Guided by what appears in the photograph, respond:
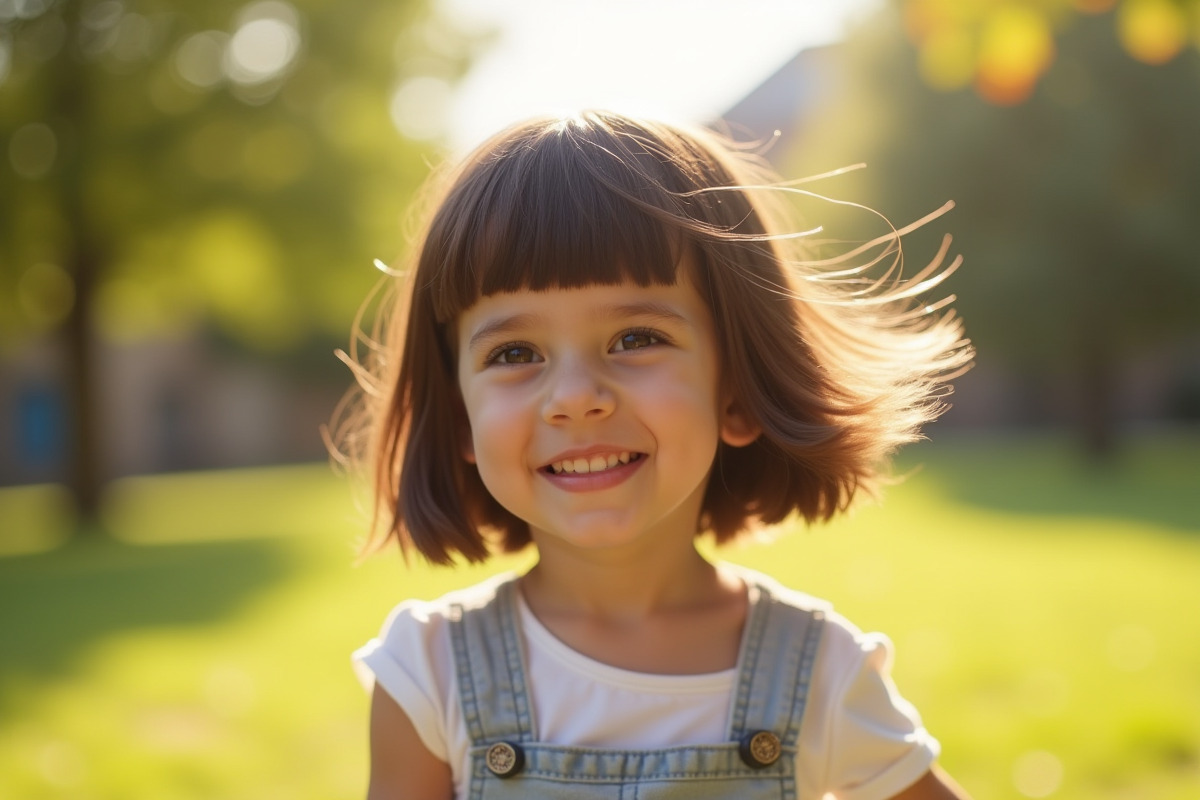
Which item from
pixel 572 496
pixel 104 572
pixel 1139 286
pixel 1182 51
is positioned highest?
pixel 1182 51

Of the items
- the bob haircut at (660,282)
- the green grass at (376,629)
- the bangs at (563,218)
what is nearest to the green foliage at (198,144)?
the green grass at (376,629)

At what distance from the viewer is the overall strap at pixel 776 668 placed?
1.72 m

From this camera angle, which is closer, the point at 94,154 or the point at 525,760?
the point at 525,760

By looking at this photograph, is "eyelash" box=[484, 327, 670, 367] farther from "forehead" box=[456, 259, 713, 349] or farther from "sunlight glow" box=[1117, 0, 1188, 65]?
"sunlight glow" box=[1117, 0, 1188, 65]

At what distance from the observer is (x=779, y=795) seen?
5.55ft

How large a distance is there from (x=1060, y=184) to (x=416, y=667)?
16000 millimetres

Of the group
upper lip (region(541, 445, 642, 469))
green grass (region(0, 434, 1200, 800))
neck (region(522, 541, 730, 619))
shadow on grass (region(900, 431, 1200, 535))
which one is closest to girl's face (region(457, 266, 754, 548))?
upper lip (region(541, 445, 642, 469))

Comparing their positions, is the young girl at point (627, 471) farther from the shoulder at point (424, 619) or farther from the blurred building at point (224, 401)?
the blurred building at point (224, 401)

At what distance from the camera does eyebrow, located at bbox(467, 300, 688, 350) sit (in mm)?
1679

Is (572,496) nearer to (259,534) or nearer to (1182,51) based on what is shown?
(259,534)

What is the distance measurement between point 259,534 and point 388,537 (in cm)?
976

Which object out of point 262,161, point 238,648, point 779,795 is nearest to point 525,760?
point 779,795

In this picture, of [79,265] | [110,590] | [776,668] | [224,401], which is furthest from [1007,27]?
[224,401]

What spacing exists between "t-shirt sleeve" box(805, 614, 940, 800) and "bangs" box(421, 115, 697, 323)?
66cm
